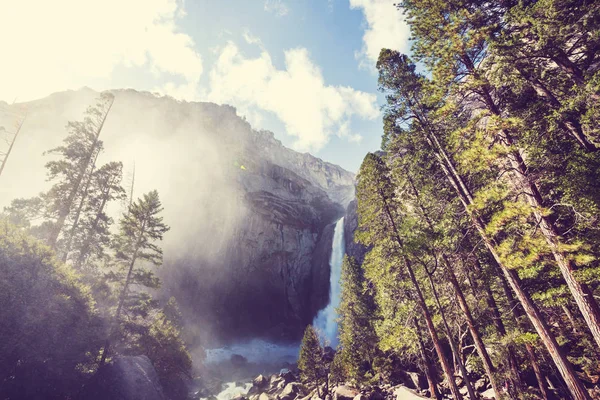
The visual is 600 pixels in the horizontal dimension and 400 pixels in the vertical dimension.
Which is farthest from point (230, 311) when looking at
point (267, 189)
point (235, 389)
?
point (267, 189)

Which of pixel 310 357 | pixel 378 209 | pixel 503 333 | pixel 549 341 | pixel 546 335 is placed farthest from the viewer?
pixel 310 357

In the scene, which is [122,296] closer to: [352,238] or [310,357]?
[310,357]

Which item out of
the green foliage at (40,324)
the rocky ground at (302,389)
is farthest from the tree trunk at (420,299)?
the green foliage at (40,324)

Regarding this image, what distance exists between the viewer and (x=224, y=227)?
51969 mm

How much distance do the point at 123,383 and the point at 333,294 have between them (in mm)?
39264

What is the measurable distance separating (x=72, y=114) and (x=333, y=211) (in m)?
71.2

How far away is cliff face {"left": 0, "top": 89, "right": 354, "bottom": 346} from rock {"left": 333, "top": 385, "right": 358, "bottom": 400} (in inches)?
1253

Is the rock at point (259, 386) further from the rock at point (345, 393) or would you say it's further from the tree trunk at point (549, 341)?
the tree trunk at point (549, 341)

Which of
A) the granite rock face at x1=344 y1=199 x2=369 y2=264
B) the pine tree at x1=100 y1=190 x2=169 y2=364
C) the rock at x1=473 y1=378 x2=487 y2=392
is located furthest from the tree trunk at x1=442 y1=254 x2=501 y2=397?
the granite rock face at x1=344 y1=199 x2=369 y2=264

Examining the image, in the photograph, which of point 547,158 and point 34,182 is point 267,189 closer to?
point 34,182

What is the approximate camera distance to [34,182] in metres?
48.9

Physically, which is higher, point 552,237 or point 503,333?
point 552,237

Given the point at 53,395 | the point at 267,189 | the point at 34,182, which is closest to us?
the point at 53,395

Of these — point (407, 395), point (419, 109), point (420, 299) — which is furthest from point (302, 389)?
point (419, 109)
